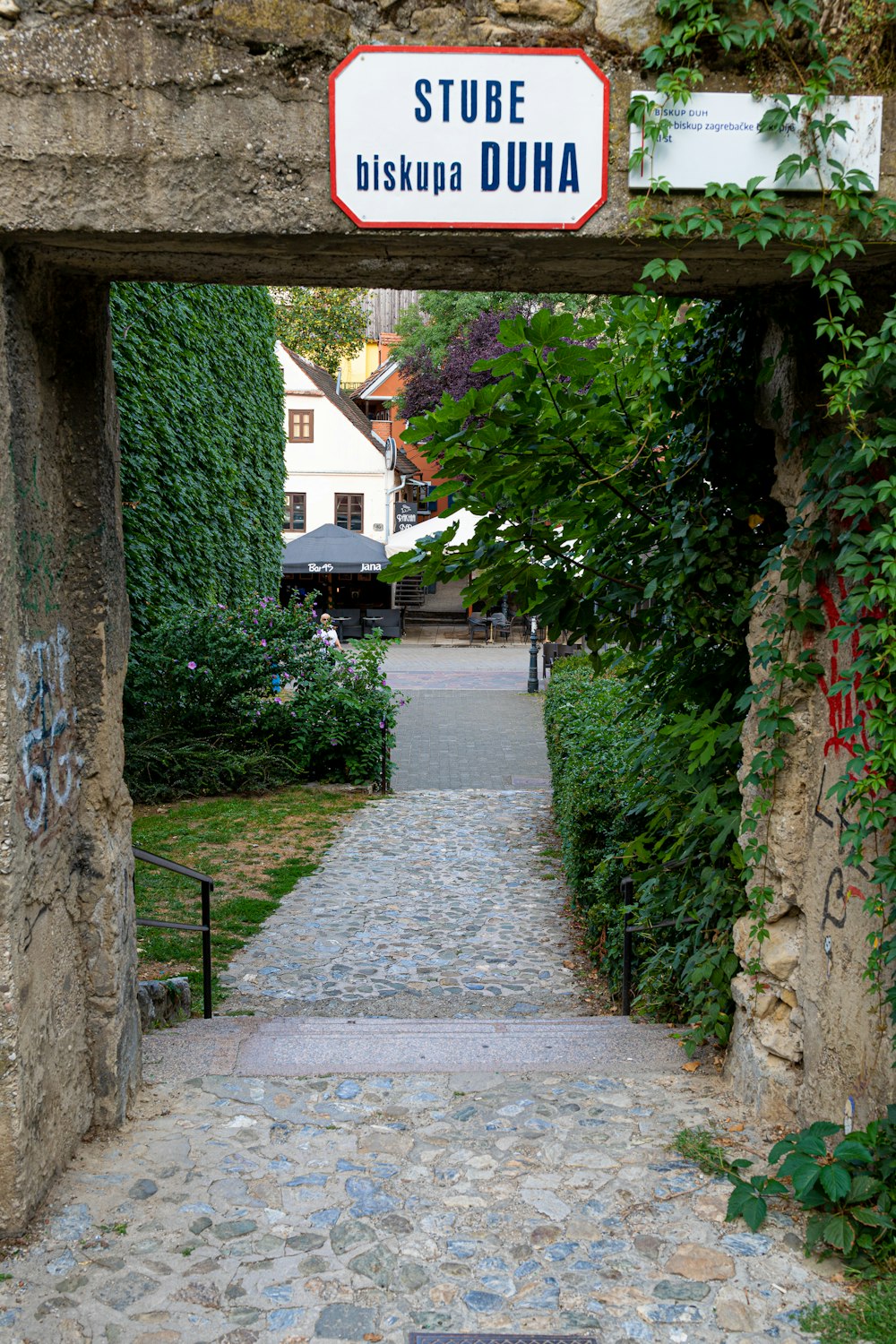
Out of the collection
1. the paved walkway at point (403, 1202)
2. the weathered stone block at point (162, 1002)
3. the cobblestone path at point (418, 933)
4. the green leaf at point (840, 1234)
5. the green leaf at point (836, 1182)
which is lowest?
the cobblestone path at point (418, 933)

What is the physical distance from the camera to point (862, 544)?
3074mm

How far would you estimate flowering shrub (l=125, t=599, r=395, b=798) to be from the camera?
38.2 ft

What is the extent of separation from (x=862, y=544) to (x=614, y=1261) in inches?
83.0

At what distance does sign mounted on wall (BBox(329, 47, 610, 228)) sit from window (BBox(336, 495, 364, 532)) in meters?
33.8

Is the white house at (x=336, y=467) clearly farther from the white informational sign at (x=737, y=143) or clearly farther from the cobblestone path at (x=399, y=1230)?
the white informational sign at (x=737, y=143)

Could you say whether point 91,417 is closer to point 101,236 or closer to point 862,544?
point 101,236

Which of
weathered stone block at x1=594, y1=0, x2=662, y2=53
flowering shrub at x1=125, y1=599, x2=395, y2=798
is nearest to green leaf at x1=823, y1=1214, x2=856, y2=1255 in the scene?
weathered stone block at x1=594, y1=0, x2=662, y2=53

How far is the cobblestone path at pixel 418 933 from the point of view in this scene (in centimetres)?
645

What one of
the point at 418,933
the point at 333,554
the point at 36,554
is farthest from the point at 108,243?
the point at 333,554

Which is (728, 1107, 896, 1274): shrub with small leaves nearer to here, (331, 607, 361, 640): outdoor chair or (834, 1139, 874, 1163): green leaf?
(834, 1139, 874, 1163): green leaf

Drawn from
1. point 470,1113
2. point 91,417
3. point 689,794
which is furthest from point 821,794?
point 91,417

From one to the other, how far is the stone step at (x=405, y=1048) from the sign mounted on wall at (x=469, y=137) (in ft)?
10.3

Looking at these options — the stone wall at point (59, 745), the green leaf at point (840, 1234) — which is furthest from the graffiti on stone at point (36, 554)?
the green leaf at point (840, 1234)

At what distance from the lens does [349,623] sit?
3147 cm
